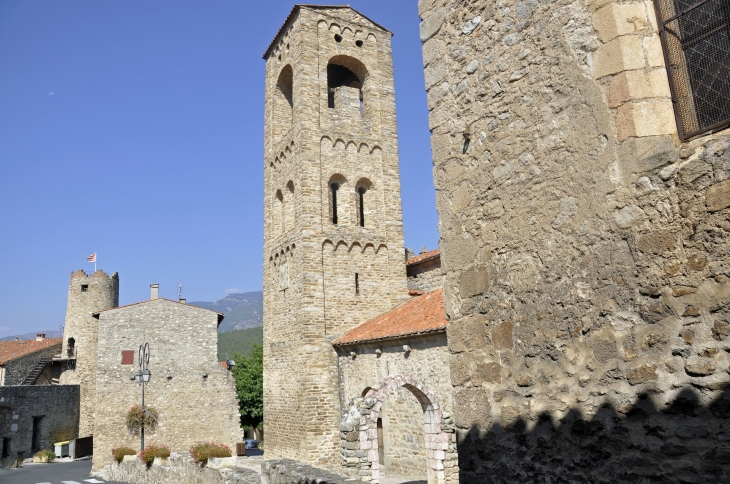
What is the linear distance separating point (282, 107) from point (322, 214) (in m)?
5.40

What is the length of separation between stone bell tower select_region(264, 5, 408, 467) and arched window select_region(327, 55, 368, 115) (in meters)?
0.05

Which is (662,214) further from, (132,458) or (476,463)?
(132,458)

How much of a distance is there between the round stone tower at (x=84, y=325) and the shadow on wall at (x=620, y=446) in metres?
30.9

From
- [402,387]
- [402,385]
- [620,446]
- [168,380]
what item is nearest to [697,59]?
[620,446]

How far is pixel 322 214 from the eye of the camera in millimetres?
18047

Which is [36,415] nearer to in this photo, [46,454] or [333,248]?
[46,454]

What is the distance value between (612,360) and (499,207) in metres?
1.18

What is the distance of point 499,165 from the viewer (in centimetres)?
361

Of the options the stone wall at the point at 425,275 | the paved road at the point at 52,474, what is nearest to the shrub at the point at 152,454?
the paved road at the point at 52,474

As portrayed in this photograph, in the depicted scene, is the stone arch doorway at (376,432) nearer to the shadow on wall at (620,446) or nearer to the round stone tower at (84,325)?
the shadow on wall at (620,446)

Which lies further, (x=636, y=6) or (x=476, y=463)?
(x=476, y=463)

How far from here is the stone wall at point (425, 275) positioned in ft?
61.9

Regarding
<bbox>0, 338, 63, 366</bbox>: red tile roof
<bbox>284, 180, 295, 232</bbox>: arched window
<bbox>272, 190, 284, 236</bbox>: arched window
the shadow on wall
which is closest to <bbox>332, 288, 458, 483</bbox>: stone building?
<bbox>284, 180, 295, 232</bbox>: arched window

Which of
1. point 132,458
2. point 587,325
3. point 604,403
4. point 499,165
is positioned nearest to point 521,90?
point 499,165
